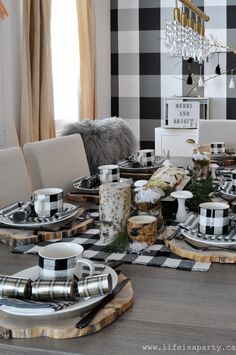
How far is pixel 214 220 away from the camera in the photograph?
148 cm

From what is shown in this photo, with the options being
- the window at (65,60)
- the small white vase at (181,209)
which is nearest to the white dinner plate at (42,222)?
the small white vase at (181,209)

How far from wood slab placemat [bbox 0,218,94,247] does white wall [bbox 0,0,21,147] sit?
5.88ft

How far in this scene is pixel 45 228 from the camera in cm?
165

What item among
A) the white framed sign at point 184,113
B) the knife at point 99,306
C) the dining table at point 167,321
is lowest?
the dining table at point 167,321

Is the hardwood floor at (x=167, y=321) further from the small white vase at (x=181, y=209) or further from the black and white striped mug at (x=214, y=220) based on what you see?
the small white vase at (x=181, y=209)

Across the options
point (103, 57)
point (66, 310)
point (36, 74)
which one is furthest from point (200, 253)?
point (103, 57)

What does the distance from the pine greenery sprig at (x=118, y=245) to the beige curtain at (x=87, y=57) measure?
3.22 m

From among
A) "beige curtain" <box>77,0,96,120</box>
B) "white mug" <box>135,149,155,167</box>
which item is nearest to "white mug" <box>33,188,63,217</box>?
"white mug" <box>135,149,155,167</box>

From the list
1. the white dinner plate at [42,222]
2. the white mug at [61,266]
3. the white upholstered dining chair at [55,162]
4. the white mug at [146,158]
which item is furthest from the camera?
the white mug at [146,158]

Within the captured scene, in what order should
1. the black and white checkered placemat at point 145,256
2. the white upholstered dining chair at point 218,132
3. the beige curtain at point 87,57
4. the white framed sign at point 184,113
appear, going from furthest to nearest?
1. the white framed sign at point 184,113
2. the beige curtain at point 87,57
3. the white upholstered dining chair at point 218,132
4. the black and white checkered placemat at point 145,256

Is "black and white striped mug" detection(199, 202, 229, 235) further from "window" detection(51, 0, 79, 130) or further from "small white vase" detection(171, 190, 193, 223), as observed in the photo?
"window" detection(51, 0, 79, 130)

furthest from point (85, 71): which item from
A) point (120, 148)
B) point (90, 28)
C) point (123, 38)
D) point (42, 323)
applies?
point (42, 323)

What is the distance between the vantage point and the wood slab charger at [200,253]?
1.36 metres

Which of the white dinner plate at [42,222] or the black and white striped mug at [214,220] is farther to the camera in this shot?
the white dinner plate at [42,222]
